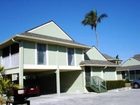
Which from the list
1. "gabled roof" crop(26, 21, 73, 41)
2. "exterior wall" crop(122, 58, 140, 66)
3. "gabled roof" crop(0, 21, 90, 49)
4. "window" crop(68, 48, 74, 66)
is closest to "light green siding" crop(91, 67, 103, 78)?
"gabled roof" crop(0, 21, 90, 49)

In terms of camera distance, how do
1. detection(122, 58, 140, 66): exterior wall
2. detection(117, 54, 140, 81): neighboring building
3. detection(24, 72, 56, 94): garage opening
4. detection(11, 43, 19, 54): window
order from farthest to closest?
detection(122, 58, 140, 66): exterior wall
detection(117, 54, 140, 81): neighboring building
detection(24, 72, 56, 94): garage opening
detection(11, 43, 19, 54): window

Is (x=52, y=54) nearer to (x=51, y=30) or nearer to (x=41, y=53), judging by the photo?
(x=41, y=53)

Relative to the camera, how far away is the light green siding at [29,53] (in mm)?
21375

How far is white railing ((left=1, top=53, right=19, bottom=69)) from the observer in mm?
21803

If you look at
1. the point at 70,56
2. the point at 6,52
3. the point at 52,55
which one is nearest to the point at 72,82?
the point at 70,56

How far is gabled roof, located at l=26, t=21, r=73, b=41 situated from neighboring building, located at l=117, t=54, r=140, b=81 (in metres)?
22.3

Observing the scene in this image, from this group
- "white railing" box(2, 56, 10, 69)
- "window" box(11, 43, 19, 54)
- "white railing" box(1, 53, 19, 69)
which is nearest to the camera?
"white railing" box(1, 53, 19, 69)

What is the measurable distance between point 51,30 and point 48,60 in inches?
187

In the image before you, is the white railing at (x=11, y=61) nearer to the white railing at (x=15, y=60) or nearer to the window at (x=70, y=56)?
the white railing at (x=15, y=60)

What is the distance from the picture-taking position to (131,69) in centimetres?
4959

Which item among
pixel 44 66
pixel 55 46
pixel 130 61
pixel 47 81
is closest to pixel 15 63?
pixel 44 66

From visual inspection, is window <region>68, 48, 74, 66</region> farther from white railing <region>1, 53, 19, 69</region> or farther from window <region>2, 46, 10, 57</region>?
window <region>2, 46, 10, 57</region>

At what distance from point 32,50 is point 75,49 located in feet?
21.3

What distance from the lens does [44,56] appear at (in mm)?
23016
